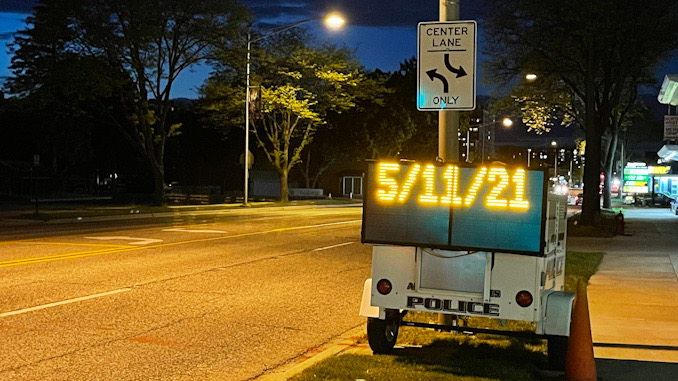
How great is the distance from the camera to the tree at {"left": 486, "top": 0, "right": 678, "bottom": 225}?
28312 millimetres

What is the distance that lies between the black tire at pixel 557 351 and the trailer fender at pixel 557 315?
2.6 inches

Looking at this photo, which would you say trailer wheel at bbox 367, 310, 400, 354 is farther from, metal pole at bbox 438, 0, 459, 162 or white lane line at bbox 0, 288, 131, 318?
white lane line at bbox 0, 288, 131, 318

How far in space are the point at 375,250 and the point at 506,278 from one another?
4.17ft

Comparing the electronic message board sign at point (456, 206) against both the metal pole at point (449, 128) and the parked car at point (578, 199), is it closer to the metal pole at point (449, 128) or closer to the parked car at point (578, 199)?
the metal pole at point (449, 128)

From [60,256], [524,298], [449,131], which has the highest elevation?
[449,131]

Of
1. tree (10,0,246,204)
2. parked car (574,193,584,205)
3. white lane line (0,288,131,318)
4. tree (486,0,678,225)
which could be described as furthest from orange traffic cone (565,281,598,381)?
parked car (574,193,584,205)

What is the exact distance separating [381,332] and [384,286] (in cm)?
62

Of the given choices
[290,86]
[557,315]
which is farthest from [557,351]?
[290,86]

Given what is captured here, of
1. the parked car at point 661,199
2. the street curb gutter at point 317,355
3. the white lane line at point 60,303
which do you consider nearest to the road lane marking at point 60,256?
the white lane line at point 60,303

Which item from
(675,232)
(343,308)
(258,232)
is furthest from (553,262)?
(675,232)

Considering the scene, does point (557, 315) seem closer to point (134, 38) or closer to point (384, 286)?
point (384, 286)

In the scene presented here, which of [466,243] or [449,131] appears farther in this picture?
[449,131]

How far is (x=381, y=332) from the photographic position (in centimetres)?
818

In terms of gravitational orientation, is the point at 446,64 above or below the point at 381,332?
above
